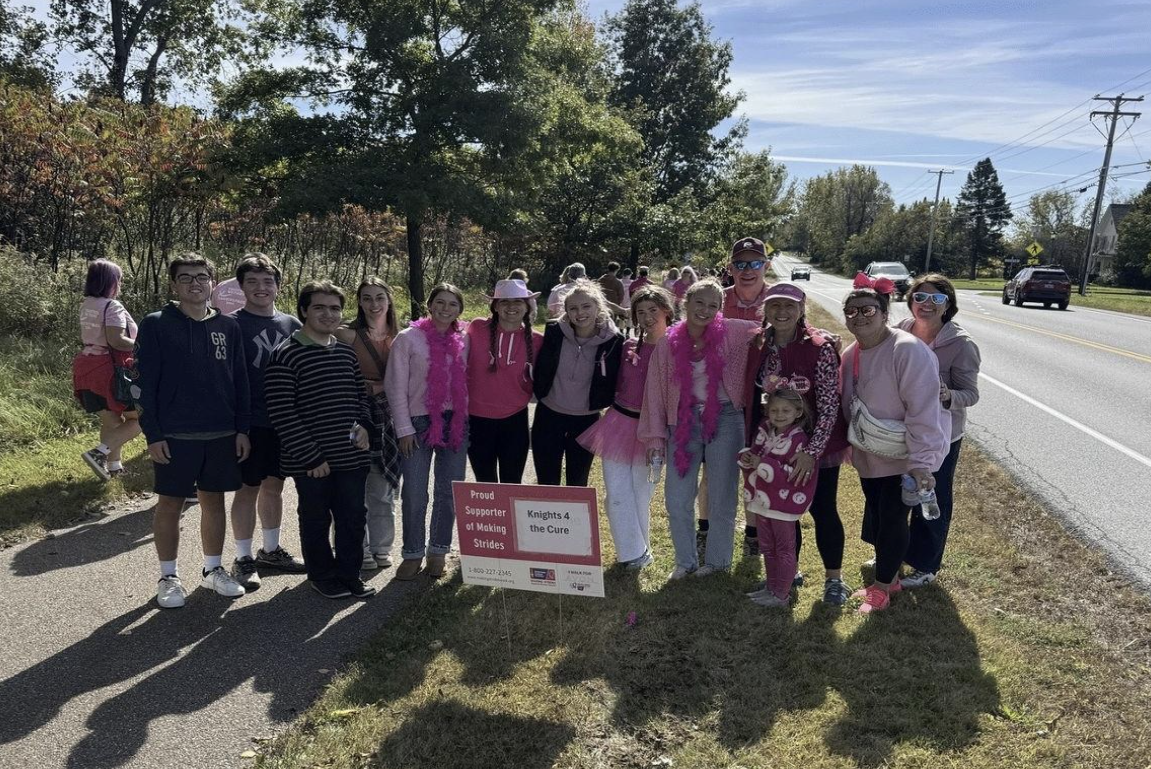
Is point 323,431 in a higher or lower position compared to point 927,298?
lower

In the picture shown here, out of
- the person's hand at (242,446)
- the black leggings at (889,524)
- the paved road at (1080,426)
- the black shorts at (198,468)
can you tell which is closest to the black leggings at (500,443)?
the person's hand at (242,446)

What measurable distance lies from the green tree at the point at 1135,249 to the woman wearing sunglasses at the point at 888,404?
5885cm

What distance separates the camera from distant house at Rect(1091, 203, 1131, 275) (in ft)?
192

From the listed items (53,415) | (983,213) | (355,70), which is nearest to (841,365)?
(53,415)

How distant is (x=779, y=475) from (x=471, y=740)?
84.2 inches

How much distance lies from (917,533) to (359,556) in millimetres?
3519

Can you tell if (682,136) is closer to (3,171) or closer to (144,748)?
(3,171)

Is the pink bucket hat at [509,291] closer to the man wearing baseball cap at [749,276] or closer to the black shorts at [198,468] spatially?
the man wearing baseball cap at [749,276]

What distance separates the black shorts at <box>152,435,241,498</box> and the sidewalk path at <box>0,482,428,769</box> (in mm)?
709

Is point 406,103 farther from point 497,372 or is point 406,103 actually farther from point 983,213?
point 983,213

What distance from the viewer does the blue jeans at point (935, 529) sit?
4.58 m

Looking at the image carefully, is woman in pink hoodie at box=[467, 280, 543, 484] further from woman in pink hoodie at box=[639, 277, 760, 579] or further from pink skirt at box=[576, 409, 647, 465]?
woman in pink hoodie at box=[639, 277, 760, 579]

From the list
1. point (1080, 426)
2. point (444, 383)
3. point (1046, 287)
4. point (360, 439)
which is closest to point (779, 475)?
point (444, 383)

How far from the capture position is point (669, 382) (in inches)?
179
